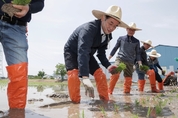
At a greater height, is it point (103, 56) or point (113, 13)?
point (113, 13)

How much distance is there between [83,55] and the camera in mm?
3549

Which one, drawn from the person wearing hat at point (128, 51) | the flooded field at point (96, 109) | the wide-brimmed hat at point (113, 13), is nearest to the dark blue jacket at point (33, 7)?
the flooded field at point (96, 109)

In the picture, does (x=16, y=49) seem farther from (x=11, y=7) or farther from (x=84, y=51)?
(x=84, y=51)

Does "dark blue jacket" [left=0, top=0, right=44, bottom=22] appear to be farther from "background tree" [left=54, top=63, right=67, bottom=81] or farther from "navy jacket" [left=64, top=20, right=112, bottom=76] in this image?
"background tree" [left=54, top=63, right=67, bottom=81]

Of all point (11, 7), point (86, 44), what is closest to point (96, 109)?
point (86, 44)

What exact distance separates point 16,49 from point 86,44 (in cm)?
115

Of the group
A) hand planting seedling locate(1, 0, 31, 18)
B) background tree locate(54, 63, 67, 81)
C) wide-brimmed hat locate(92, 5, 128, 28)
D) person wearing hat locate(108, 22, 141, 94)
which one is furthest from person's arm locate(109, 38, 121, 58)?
background tree locate(54, 63, 67, 81)

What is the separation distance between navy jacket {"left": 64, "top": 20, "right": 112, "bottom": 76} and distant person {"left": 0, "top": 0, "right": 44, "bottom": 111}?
0.89 metres

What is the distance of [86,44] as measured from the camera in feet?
11.9

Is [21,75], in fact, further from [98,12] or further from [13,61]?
[98,12]

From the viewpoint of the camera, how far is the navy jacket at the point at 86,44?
3.54 meters

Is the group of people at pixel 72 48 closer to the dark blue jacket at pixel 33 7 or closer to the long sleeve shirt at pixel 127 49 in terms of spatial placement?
the dark blue jacket at pixel 33 7

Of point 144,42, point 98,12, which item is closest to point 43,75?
point 144,42

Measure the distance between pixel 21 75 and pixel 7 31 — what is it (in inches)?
23.3
